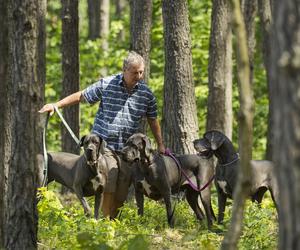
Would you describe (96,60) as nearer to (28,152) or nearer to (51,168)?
Answer: (51,168)

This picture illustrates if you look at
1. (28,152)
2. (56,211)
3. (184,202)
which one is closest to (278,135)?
(28,152)

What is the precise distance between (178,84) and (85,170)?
3.06 m

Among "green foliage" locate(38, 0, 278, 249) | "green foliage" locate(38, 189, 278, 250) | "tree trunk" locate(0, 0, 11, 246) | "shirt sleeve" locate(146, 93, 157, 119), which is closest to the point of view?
"green foliage" locate(38, 189, 278, 250)

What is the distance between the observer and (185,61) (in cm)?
1452

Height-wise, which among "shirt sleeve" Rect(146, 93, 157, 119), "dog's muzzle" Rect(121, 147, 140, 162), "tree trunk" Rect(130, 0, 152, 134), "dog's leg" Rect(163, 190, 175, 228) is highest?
"tree trunk" Rect(130, 0, 152, 134)

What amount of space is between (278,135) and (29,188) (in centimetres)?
400

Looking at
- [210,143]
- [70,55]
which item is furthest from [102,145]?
[70,55]

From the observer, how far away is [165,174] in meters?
12.2

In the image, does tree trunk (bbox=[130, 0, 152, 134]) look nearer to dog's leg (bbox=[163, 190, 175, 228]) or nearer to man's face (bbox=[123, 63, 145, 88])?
dog's leg (bbox=[163, 190, 175, 228])

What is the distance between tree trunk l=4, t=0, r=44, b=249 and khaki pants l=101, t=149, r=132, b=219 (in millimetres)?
3520

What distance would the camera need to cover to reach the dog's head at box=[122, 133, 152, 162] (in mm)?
11609

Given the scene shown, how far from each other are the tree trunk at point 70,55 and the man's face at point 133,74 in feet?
19.7

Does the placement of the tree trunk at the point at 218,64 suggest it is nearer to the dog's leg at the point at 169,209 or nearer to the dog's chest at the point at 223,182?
the dog's chest at the point at 223,182

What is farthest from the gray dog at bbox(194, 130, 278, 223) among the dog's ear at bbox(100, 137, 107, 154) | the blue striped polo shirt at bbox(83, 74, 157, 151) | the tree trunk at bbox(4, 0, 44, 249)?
the tree trunk at bbox(4, 0, 44, 249)
